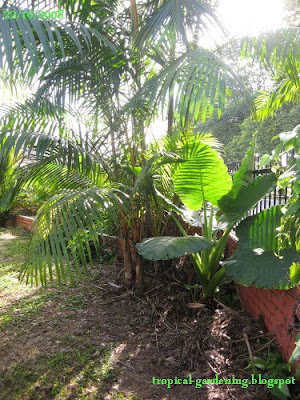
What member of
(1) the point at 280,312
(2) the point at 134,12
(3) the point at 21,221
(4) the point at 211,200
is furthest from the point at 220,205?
(3) the point at 21,221

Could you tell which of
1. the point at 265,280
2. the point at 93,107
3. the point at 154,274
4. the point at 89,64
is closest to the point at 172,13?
the point at 89,64

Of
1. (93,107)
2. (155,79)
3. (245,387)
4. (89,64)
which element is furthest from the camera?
(93,107)

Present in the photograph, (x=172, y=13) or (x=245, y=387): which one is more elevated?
(x=172, y=13)

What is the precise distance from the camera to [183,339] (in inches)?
103

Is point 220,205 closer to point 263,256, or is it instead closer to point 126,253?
point 263,256

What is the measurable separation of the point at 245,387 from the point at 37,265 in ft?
4.83

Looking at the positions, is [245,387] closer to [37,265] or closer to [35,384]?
[35,384]

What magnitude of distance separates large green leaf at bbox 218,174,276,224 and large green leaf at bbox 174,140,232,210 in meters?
0.10

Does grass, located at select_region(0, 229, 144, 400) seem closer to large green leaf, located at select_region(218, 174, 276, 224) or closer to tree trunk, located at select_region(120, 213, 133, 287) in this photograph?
tree trunk, located at select_region(120, 213, 133, 287)

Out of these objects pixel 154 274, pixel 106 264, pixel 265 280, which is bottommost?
pixel 106 264

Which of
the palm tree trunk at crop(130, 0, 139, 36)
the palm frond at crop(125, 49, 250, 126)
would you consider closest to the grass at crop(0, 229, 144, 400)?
the palm frond at crop(125, 49, 250, 126)

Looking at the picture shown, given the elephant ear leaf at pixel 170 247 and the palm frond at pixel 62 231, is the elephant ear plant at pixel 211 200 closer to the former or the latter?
the elephant ear leaf at pixel 170 247

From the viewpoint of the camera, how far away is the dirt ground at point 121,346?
211cm

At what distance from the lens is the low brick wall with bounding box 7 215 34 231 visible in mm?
7716
